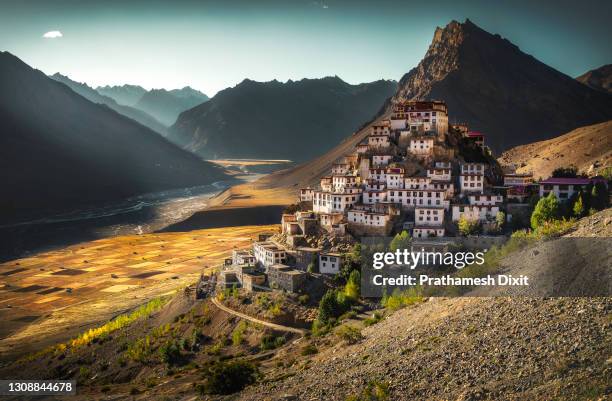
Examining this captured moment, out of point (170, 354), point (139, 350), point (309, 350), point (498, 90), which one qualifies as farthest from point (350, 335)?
point (498, 90)

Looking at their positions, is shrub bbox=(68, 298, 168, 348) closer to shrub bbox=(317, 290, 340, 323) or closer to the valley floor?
the valley floor

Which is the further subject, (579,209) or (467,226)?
(467,226)

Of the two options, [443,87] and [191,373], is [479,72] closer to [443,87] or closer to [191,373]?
[443,87]

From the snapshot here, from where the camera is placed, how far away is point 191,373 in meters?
41.5

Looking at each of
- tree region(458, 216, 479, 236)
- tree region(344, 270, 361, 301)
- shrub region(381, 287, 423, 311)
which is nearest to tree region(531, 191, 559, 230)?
tree region(458, 216, 479, 236)

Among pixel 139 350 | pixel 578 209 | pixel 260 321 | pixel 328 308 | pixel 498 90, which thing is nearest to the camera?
pixel 328 308

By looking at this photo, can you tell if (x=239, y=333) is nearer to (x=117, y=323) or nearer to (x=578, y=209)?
(x=117, y=323)

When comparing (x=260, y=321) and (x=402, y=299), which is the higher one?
(x=402, y=299)

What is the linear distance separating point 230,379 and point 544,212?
31.4 metres

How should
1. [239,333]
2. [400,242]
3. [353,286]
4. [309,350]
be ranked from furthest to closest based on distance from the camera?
1. [400,242]
2. [353,286]
3. [239,333]
4. [309,350]

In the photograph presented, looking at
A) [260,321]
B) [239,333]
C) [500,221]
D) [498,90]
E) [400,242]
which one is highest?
[498,90]

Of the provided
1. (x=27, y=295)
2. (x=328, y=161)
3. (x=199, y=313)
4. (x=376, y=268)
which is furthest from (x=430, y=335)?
(x=328, y=161)

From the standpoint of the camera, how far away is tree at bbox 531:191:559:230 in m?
48.8

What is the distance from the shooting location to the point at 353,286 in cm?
4625
